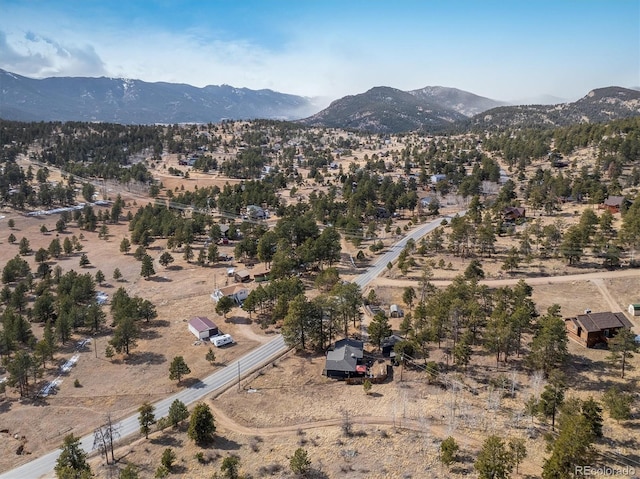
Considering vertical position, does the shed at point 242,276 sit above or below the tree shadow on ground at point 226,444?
above

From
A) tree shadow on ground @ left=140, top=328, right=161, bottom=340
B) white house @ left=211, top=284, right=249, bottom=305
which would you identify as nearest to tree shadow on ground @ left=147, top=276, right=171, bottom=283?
white house @ left=211, top=284, right=249, bottom=305

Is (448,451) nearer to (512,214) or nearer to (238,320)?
(238,320)

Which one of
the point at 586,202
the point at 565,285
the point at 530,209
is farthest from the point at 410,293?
the point at 586,202

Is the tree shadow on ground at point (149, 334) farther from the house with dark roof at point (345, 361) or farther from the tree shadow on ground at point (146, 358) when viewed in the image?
the house with dark roof at point (345, 361)

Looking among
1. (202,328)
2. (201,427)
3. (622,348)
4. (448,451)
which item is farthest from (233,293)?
(622,348)

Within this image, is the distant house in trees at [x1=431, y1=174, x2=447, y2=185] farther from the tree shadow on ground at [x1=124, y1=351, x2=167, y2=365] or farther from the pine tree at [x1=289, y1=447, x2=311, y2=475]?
the pine tree at [x1=289, y1=447, x2=311, y2=475]

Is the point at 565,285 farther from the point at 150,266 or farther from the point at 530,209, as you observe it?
the point at 150,266

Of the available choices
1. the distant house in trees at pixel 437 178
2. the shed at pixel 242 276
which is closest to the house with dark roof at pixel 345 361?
the shed at pixel 242 276
